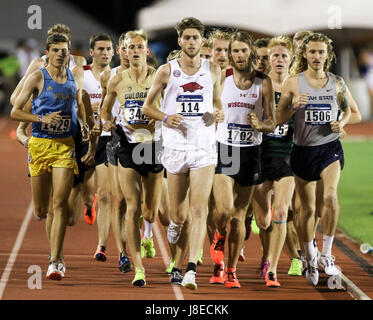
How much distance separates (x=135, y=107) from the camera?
9.77 m

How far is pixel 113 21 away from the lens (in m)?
41.9

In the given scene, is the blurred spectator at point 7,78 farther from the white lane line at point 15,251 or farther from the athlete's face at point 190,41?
the athlete's face at point 190,41

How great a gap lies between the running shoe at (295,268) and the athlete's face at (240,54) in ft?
6.50

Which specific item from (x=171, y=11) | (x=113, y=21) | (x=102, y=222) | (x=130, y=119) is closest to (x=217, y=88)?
(x=130, y=119)

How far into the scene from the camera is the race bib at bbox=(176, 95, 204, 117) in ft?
30.1

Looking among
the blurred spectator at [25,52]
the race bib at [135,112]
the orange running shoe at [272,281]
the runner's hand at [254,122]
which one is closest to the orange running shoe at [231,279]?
the orange running shoe at [272,281]

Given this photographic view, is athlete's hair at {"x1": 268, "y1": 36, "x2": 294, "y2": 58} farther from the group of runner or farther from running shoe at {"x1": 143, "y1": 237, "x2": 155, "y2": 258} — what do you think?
running shoe at {"x1": 143, "y1": 237, "x2": 155, "y2": 258}

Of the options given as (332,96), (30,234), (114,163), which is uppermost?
(332,96)

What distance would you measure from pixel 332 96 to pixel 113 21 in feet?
107

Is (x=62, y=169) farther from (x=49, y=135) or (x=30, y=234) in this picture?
(x=30, y=234)

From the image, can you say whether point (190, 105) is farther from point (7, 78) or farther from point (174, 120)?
point (7, 78)

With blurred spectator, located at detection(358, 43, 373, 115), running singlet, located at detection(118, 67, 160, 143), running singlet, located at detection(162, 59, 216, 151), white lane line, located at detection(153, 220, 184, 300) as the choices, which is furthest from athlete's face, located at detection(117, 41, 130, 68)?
blurred spectator, located at detection(358, 43, 373, 115)

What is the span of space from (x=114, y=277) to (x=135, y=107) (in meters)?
1.56

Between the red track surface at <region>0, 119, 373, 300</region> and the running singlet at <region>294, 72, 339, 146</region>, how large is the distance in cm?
130
